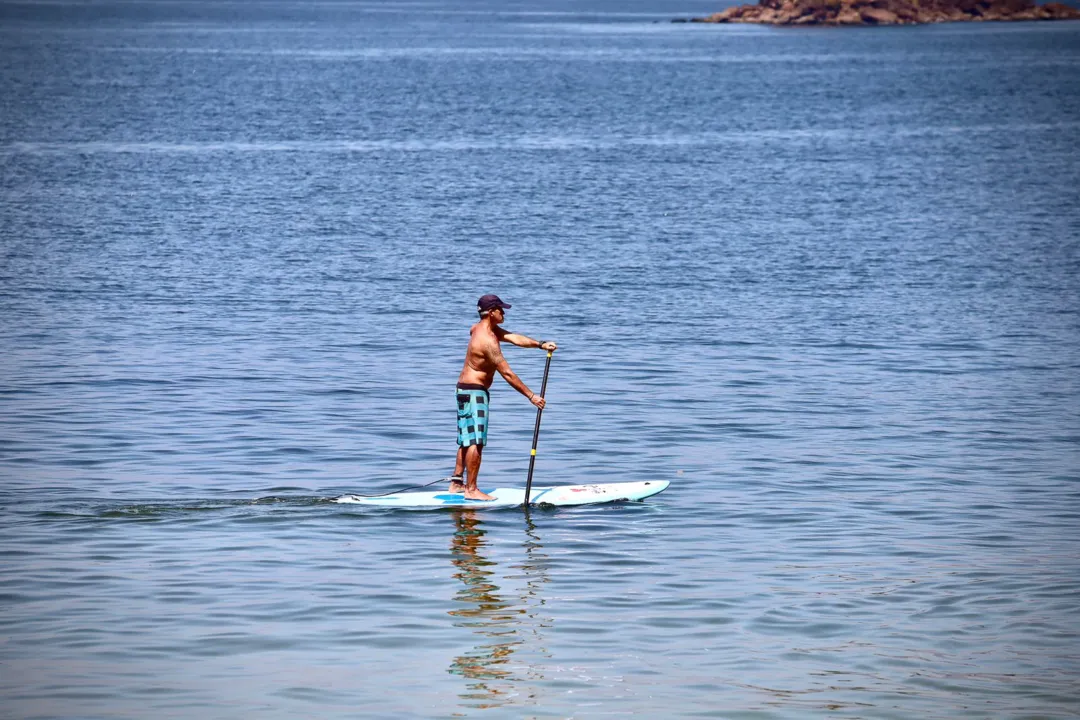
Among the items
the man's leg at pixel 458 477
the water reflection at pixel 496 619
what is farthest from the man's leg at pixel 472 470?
the water reflection at pixel 496 619

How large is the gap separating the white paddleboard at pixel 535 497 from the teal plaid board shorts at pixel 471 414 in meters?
0.63

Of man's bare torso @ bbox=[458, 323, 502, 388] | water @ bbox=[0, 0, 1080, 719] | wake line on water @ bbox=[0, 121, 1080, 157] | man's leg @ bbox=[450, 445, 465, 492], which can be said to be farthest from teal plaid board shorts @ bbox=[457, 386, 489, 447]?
wake line on water @ bbox=[0, 121, 1080, 157]

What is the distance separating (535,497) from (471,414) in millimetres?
1131

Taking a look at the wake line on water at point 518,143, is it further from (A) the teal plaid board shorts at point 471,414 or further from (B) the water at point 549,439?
(A) the teal plaid board shorts at point 471,414

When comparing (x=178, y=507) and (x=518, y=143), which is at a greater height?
(x=518, y=143)

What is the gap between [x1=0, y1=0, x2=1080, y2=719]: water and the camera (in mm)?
11344

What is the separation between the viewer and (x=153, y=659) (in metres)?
11.3

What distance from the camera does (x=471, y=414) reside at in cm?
1582

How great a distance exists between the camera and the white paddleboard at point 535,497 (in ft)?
52.3

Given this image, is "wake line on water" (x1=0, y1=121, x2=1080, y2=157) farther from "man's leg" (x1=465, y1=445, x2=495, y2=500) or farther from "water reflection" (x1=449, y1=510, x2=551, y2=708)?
"water reflection" (x1=449, y1=510, x2=551, y2=708)

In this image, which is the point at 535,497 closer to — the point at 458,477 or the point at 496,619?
the point at 458,477

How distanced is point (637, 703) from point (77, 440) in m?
10.8

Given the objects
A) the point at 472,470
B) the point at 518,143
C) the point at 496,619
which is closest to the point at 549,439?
the point at 472,470

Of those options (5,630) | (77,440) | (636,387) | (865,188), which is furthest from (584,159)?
(5,630)
